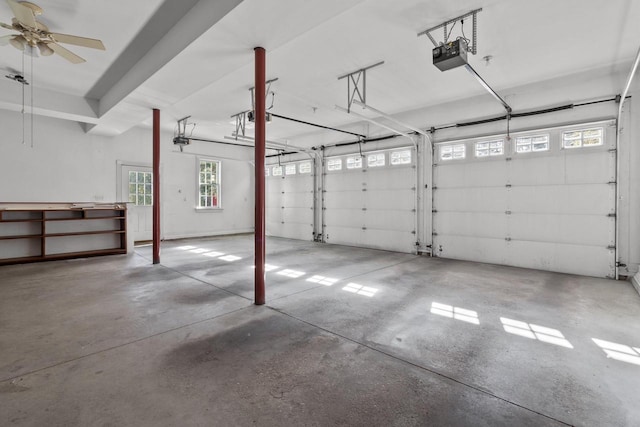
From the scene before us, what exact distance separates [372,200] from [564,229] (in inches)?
172

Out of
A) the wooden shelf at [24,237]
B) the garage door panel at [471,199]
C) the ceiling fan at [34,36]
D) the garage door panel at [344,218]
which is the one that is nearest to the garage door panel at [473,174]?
the garage door panel at [471,199]

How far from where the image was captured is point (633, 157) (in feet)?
16.7

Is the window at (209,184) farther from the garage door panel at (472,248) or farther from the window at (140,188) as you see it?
the garage door panel at (472,248)

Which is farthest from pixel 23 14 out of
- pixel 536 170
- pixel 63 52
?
pixel 536 170

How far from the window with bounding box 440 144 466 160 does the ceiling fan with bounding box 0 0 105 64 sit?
22.1 ft

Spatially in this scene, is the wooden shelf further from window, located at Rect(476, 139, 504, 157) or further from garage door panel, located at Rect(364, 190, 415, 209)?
window, located at Rect(476, 139, 504, 157)

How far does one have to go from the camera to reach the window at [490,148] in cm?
642

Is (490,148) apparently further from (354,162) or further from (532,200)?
(354,162)

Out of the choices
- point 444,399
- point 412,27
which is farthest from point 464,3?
point 444,399

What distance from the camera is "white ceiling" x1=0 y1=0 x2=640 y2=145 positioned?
11.3 feet

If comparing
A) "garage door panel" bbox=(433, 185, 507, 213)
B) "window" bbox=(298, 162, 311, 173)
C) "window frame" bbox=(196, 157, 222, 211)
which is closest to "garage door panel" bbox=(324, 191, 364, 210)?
"window" bbox=(298, 162, 311, 173)

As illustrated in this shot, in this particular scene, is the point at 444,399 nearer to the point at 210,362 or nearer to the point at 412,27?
the point at 210,362

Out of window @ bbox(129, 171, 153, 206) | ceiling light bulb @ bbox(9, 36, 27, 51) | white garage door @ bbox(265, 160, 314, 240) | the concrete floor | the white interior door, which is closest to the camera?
the concrete floor

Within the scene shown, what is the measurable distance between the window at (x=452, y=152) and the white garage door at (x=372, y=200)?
754 mm
